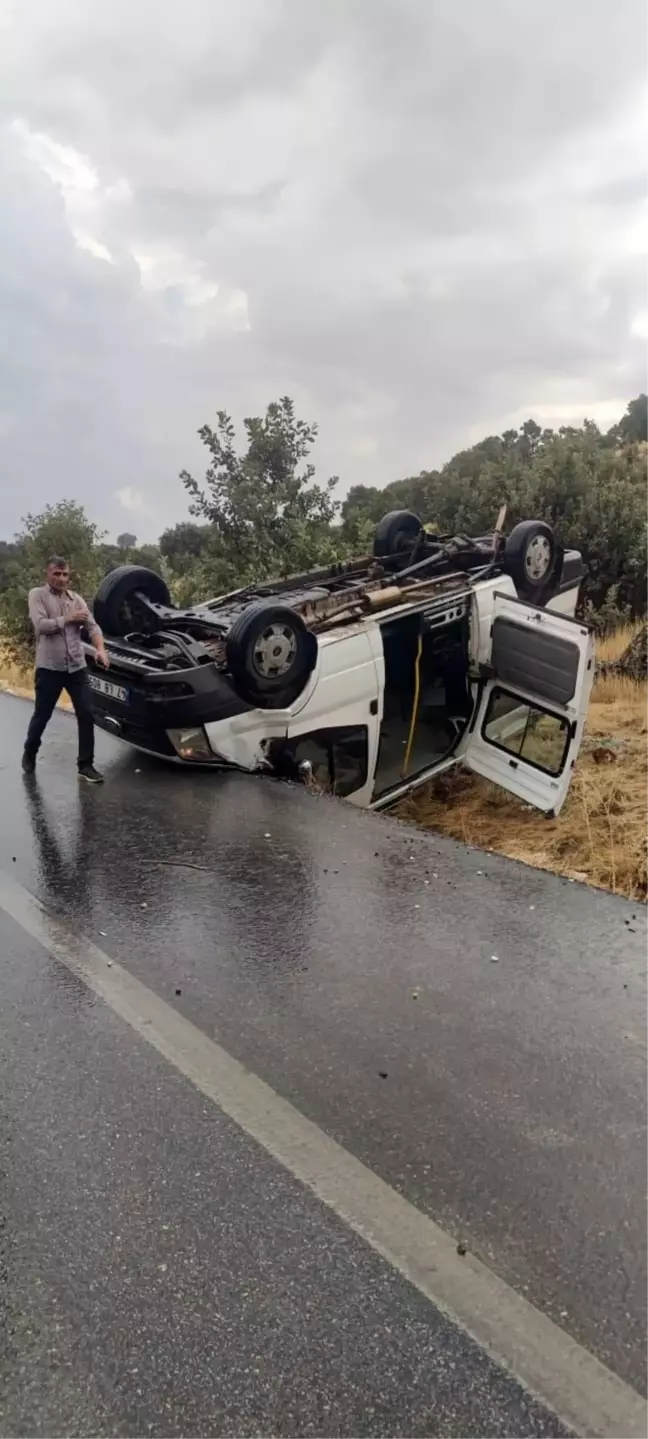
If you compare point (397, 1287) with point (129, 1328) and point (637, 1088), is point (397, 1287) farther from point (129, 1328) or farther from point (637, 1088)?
point (637, 1088)

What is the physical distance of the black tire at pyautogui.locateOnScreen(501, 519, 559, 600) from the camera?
25.7ft

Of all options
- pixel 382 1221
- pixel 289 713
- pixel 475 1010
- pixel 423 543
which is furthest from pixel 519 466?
pixel 382 1221

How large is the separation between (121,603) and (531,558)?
353cm

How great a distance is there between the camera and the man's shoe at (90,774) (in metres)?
6.29

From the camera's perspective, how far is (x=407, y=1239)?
230cm

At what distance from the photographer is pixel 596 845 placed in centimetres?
584

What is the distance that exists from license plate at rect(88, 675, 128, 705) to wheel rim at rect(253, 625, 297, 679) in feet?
3.15

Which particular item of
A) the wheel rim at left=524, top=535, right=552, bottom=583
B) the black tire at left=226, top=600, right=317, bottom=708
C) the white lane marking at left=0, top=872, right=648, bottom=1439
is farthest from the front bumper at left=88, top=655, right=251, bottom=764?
the wheel rim at left=524, top=535, right=552, bottom=583

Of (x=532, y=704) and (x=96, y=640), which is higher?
(x=96, y=640)

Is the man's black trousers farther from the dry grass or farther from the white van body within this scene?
the dry grass

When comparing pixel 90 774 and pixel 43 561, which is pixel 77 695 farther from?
pixel 43 561

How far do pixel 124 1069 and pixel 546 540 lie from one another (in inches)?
251

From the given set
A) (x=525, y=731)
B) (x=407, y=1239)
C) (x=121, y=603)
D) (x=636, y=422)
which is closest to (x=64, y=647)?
(x=121, y=603)

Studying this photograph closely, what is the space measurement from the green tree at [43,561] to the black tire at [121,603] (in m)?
7.47
